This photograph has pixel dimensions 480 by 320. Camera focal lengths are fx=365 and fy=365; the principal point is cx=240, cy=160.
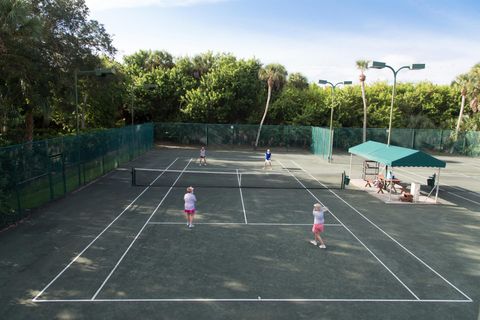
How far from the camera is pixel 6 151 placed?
46.5 ft

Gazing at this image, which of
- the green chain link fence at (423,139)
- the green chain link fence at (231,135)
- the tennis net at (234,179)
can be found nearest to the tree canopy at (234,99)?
the green chain link fence at (231,135)

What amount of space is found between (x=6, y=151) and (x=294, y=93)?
1619 inches

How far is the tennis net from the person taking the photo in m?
22.6

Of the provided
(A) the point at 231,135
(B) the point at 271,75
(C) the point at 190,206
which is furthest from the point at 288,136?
(C) the point at 190,206

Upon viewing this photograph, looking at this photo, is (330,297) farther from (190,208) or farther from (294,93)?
(294,93)

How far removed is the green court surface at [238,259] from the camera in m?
8.56

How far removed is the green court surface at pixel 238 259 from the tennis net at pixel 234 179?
7.28ft

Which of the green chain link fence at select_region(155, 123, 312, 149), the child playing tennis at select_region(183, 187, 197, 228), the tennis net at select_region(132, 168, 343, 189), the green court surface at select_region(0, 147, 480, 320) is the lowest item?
the green court surface at select_region(0, 147, 480, 320)

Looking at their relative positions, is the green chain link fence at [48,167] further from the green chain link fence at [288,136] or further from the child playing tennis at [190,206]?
the green chain link fence at [288,136]

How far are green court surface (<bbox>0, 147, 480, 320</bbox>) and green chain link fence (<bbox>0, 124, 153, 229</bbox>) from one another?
727 millimetres

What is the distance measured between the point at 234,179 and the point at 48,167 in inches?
448

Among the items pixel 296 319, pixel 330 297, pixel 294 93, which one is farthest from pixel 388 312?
pixel 294 93

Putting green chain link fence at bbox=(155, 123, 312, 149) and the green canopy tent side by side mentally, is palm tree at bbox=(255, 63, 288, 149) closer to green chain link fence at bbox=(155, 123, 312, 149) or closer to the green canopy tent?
green chain link fence at bbox=(155, 123, 312, 149)

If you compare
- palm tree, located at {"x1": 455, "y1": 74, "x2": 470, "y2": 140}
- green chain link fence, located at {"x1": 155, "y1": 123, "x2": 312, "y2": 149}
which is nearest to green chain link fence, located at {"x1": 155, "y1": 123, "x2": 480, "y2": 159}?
green chain link fence, located at {"x1": 155, "y1": 123, "x2": 312, "y2": 149}
